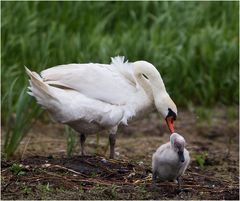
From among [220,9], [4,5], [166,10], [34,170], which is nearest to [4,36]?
[4,5]

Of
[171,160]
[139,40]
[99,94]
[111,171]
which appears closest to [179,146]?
[171,160]

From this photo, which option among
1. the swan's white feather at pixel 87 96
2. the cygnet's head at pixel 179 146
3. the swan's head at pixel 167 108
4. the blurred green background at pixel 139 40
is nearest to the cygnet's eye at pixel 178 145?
the cygnet's head at pixel 179 146

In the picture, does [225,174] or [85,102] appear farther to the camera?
[225,174]

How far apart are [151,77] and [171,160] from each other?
4.46ft

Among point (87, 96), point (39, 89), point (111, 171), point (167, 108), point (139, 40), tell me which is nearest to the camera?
point (111, 171)

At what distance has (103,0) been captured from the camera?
482 inches

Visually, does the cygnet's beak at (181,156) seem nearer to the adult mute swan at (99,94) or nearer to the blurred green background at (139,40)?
the adult mute swan at (99,94)

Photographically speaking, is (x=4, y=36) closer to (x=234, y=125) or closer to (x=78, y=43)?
(x=78, y=43)

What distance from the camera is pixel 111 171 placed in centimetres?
696

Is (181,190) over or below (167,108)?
below

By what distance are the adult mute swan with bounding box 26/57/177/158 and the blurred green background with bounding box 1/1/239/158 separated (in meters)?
2.42

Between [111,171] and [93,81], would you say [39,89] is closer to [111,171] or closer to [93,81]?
[93,81]

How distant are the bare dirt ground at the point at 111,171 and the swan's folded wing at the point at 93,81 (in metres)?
0.54

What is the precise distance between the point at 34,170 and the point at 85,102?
0.78 m
